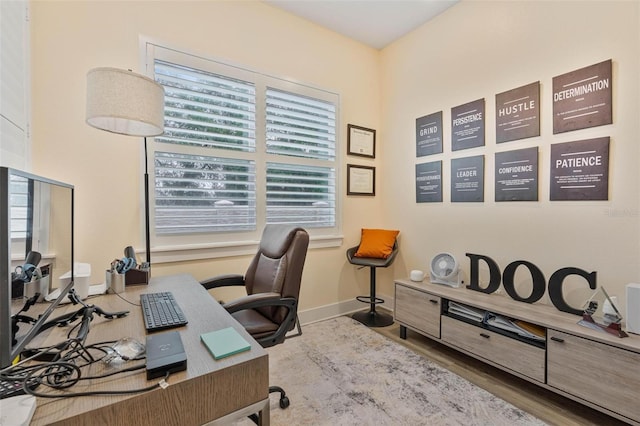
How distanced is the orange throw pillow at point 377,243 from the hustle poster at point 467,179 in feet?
2.47

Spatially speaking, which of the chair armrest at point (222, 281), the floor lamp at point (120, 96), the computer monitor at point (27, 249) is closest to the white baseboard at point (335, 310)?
the chair armrest at point (222, 281)

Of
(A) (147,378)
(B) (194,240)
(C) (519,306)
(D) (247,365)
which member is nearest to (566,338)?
(C) (519,306)

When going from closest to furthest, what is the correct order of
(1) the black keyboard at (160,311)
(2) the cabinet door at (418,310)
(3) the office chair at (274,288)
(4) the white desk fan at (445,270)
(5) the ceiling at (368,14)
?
(1) the black keyboard at (160,311), (3) the office chair at (274,288), (2) the cabinet door at (418,310), (4) the white desk fan at (445,270), (5) the ceiling at (368,14)

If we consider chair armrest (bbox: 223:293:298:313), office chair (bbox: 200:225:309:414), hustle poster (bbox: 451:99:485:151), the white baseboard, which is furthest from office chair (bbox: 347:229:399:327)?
chair armrest (bbox: 223:293:298:313)

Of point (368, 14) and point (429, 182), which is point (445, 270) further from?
point (368, 14)

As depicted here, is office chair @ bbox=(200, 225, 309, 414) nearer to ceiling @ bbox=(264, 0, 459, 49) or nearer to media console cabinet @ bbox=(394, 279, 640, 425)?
media console cabinet @ bbox=(394, 279, 640, 425)

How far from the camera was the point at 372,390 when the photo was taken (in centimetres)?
189

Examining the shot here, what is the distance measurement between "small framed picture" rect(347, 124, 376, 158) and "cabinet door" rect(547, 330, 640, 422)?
2.32 meters

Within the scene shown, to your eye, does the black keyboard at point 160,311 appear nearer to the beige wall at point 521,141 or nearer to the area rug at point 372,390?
the area rug at point 372,390

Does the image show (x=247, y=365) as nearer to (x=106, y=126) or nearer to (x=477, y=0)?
(x=106, y=126)

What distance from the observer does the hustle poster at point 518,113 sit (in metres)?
2.18

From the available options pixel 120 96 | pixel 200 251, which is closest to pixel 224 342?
pixel 120 96

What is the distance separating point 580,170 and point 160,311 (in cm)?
264

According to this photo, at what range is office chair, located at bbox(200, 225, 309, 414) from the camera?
1582 mm
